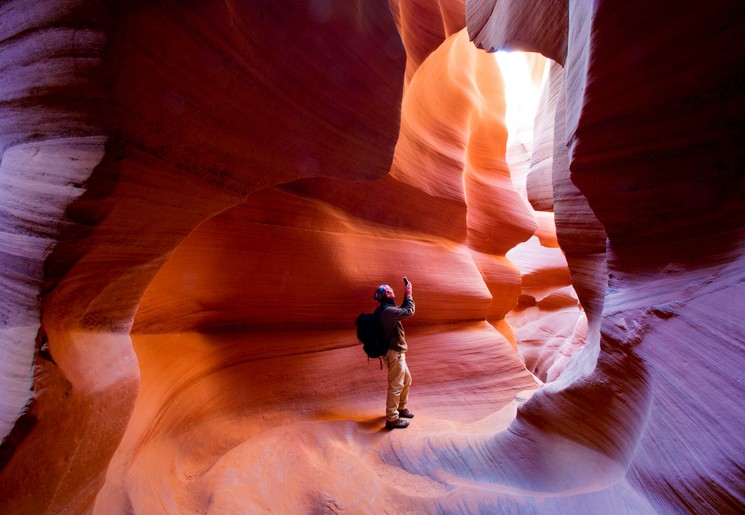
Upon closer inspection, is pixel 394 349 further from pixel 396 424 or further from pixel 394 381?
pixel 396 424

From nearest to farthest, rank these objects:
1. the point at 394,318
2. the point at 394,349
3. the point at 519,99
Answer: the point at 394,318 < the point at 394,349 < the point at 519,99

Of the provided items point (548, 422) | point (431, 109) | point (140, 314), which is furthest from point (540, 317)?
point (140, 314)

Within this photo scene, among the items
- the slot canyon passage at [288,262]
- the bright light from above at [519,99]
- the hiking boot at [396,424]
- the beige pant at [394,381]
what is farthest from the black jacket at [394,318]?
the bright light from above at [519,99]

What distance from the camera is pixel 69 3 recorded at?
158cm

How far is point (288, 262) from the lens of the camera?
15.8 feet

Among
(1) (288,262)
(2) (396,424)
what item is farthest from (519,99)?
(2) (396,424)

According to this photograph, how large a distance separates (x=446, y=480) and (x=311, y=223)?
3639mm

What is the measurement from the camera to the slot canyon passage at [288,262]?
1.78 m

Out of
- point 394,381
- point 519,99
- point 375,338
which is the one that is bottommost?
point 394,381

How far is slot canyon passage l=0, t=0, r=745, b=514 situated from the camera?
1775mm

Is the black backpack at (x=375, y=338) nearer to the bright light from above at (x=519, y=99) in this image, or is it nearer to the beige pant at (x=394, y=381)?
the beige pant at (x=394, y=381)

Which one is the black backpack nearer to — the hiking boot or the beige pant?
the beige pant

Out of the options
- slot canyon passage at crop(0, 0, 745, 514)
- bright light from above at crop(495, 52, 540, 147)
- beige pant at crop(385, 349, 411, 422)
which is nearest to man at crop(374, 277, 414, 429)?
beige pant at crop(385, 349, 411, 422)

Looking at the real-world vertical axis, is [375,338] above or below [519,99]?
below
